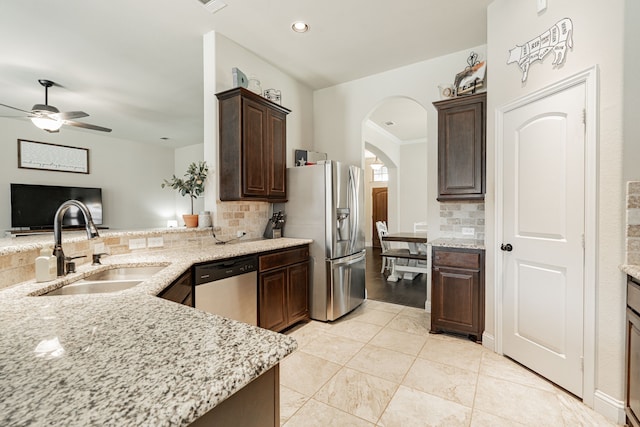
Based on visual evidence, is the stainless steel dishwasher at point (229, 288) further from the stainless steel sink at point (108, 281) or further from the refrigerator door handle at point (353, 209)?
the refrigerator door handle at point (353, 209)

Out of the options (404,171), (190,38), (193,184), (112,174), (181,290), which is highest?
(190,38)

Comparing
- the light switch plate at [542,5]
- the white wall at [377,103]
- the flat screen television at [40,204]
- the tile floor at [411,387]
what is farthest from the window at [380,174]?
the flat screen television at [40,204]

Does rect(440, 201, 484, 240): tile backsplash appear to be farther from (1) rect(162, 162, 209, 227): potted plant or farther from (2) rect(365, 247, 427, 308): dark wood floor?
(1) rect(162, 162, 209, 227): potted plant

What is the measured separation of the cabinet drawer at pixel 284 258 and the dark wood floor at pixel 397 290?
1478 mm

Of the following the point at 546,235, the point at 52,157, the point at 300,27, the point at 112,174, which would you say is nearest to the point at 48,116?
the point at 52,157

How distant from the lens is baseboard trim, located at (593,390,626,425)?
1694 mm

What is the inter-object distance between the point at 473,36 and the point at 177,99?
4.31 metres

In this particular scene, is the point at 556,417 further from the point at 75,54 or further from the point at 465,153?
the point at 75,54

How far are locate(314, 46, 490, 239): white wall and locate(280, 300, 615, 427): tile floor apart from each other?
4.54ft

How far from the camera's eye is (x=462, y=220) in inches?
129

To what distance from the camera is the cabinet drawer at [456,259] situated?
2.71 meters

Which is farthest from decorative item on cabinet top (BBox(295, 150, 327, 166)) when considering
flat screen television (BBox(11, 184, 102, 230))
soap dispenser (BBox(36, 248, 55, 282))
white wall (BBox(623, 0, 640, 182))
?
flat screen television (BBox(11, 184, 102, 230))

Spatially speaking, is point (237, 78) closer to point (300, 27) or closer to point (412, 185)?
point (300, 27)

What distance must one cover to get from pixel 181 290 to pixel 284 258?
1.20 metres
